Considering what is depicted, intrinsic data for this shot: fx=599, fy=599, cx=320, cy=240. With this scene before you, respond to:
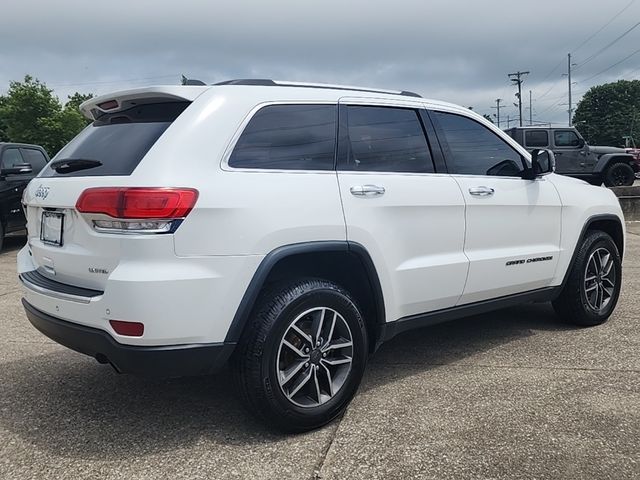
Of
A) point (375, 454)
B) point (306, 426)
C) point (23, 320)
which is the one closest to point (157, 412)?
point (306, 426)

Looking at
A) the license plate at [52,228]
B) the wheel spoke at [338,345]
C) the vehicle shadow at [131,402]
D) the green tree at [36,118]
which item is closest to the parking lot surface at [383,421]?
the vehicle shadow at [131,402]

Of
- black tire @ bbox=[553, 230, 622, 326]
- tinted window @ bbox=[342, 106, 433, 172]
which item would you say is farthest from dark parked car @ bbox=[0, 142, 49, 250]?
black tire @ bbox=[553, 230, 622, 326]

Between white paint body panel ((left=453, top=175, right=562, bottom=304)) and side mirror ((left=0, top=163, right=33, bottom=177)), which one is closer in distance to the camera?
white paint body panel ((left=453, top=175, right=562, bottom=304))

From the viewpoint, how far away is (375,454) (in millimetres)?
2918

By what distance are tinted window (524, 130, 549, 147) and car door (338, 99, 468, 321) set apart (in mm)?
12890

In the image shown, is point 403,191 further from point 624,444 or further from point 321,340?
point 624,444

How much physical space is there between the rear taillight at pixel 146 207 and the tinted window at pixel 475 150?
1.99 metres

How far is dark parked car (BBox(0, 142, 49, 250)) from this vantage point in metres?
9.71

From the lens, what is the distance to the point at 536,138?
52.3 ft

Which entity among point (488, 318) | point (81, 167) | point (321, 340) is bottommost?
point (488, 318)

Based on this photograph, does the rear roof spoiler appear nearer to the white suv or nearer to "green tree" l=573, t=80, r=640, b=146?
the white suv

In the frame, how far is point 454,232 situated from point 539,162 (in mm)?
1102

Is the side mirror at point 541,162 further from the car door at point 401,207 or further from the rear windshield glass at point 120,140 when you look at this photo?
the rear windshield glass at point 120,140

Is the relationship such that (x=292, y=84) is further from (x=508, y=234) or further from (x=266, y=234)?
(x=508, y=234)
